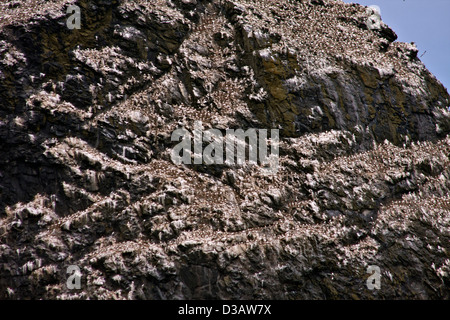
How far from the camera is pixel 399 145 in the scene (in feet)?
63.7

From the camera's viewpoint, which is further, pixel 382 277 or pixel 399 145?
pixel 399 145

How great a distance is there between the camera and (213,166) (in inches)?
687

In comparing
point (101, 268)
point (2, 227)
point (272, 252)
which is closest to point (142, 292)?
point (101, 268)

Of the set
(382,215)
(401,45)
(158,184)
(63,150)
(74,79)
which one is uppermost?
(401,45)

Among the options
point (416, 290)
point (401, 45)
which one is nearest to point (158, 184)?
point (416, 290)

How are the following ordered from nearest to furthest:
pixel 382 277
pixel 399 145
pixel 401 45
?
pixel 382 277 < pixel 399 145 < pixel 401 45

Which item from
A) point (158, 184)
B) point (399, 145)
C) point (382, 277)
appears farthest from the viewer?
point (399, 145)

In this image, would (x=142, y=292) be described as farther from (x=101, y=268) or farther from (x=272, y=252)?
(x=272, y=252)

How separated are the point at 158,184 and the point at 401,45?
19.9 m

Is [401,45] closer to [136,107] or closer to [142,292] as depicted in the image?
[136,107]

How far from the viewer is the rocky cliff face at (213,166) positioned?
585 inches

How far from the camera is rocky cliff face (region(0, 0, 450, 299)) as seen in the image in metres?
14.9

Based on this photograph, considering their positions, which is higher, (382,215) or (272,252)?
(382,215)

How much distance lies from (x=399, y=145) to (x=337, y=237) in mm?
8032
